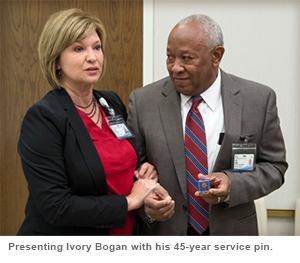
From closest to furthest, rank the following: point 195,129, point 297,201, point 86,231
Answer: point 86,231 < point 195,129 < point 297,201

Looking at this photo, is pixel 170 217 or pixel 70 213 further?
pixel 170 217

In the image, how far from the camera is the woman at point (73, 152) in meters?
1.41

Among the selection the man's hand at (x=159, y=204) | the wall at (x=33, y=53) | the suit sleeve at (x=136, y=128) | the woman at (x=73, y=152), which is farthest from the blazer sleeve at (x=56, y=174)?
the wall at (x=33, y=53)

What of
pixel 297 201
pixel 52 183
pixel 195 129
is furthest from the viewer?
pixel 297 201

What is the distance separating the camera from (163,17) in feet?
9.20

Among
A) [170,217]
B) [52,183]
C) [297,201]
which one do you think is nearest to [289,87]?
[297,201]

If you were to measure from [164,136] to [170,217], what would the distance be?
0.43 m

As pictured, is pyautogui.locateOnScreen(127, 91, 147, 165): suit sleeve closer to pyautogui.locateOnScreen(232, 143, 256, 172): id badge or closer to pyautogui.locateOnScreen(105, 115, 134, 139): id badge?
pyautogui.locateOnScreen(105, 115, 134, 139): id badge

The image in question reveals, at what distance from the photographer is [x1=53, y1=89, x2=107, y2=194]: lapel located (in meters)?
1.47

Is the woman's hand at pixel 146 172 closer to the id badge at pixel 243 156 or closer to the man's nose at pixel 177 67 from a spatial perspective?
the id badge at pixel 243 156

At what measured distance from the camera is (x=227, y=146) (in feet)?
5.41

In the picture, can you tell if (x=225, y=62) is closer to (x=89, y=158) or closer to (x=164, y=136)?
(x=164, y=136)

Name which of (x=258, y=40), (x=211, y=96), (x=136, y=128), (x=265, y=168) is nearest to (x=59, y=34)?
(x=136, y=128)

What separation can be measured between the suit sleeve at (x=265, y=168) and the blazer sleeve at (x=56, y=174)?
24.6 inches
